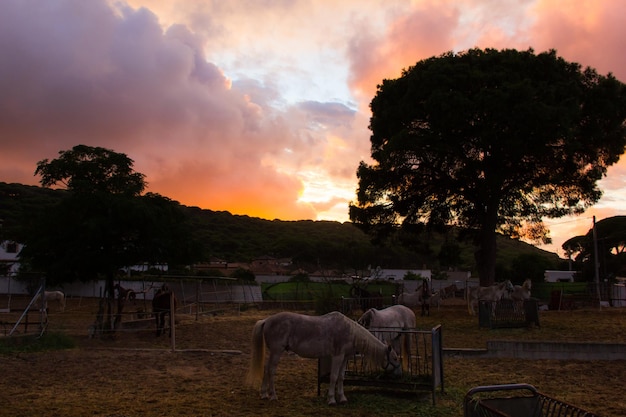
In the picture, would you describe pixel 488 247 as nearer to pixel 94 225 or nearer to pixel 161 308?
pixel 161 308

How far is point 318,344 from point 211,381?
3.10 meters

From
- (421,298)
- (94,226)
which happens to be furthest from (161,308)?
(421,298)

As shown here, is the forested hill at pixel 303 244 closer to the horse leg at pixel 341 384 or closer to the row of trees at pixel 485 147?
the row of trees at pixel 485 147

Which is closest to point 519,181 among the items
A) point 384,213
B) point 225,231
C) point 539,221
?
point 539,221

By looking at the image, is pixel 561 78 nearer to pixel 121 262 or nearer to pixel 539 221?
pixel 539 221

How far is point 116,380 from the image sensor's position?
34.9 ft

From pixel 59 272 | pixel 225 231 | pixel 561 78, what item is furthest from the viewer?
pixel 225 231

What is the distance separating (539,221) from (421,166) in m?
8.48

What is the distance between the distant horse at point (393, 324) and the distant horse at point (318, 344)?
2.81 ft

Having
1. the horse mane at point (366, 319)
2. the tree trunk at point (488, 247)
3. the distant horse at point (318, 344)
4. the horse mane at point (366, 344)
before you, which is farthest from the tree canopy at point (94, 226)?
the tree trunk at point (488, 247)

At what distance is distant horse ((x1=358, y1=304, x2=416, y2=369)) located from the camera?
10.1m

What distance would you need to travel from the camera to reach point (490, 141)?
93.4 feet

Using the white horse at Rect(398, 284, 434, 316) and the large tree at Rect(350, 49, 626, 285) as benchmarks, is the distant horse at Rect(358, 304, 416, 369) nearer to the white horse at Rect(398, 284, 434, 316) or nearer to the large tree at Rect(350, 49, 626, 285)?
the white horse at Rect(398, 284, 434, 316)

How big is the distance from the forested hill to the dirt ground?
6.61 m
